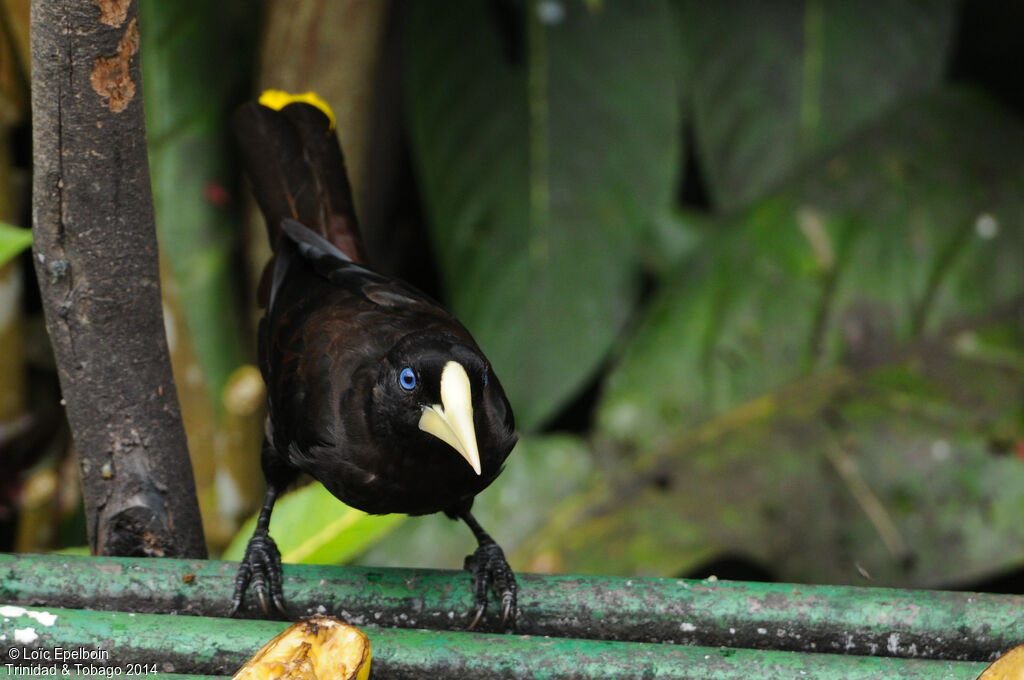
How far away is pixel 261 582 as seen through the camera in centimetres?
163

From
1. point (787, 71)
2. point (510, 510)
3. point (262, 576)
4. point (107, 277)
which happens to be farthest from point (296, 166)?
point (787, 71)

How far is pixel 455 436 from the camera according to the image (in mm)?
1445

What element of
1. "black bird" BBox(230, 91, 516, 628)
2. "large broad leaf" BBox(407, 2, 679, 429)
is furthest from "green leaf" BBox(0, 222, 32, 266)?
"large broad leaf" BBox(407, 2, 679, 429)

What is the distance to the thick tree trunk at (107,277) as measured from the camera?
5.13 feet

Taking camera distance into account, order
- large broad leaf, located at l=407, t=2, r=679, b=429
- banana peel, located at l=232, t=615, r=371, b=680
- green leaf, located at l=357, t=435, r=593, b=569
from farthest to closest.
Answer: large broad leaf, located at l=407, t=2, r=679, b=429 → green leaf, located at l=357, t=435, r=593, b=569 → banana peel, located at l=232, t=615, r=371, b=680

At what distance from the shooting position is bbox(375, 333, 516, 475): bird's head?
1.44 meters

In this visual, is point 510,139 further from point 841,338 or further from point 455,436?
point 455,436

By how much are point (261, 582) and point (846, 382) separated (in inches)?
72.2

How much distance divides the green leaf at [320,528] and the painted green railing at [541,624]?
1.30ft

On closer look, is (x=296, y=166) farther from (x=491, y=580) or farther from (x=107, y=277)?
(x=491, y=580)

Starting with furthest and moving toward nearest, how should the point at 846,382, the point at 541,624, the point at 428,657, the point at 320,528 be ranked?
the point at 846,382, the point at 320,528, the point at 541,624, the point at 428,657

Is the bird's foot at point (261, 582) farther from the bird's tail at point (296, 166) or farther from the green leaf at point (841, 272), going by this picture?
the green leaf at point (841, 272)

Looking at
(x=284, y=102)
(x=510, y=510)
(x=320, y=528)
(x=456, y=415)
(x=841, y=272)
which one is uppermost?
(x=284, y=102)

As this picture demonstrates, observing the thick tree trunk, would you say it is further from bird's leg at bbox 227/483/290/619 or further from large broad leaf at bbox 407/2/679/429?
large broad leaf at bbox 407/2/679/429
